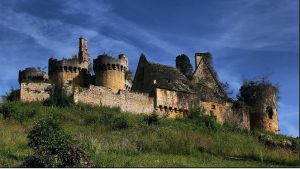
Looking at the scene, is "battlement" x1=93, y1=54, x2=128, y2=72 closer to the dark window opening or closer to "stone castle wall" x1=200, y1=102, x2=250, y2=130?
"stone castle wall" x1=200, y1=102, x2=250, y2=130

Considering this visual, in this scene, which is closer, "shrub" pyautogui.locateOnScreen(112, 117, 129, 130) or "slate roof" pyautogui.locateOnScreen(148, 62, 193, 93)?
"shrub" pyautogui.locateOnScreen(112, 117, 129, 130)

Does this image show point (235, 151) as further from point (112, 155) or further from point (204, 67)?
point (204, 67)

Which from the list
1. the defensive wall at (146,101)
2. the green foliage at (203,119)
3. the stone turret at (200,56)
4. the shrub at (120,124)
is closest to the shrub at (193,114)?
the green foliage at (203,119)

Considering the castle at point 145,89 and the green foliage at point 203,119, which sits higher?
the castle at point 145,89

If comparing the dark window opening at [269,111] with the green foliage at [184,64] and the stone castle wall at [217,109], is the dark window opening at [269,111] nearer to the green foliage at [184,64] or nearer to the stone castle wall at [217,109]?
the stone castle wall at [217,109]

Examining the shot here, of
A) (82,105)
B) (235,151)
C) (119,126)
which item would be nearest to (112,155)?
(235,151)

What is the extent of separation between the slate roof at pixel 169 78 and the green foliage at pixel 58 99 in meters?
9.45

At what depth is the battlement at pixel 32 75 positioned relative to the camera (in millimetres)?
54188

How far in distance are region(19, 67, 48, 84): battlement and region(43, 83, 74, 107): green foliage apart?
571cm

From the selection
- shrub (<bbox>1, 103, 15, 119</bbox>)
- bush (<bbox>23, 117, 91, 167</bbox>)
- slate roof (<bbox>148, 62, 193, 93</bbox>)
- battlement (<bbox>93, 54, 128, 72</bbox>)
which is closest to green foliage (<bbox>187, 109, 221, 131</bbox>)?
slate roof (<bbox>148, 62, 193, 93</bbox>)

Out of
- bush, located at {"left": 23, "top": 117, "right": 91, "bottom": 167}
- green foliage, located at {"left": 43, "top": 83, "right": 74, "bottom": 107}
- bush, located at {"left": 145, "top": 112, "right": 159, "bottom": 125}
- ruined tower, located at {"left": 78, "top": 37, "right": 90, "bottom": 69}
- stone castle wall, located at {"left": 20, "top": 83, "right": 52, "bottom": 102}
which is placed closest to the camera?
bush, located at {"left": 23, "top": 117, "right": 91, "bottom": 167}

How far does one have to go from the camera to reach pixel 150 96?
5366 cm

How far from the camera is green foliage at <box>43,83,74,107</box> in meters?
47.6

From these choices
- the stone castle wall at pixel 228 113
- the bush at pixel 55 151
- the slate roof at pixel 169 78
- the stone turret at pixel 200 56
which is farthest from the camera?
the stone turret at pixel 200 56
